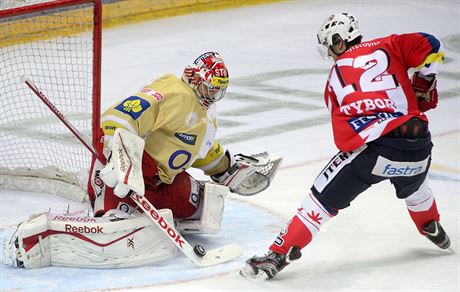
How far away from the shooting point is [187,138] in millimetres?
4273

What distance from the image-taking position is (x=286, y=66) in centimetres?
778

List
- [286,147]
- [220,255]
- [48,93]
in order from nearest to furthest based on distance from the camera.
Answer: [220,255]
[286,147]
[48,93]

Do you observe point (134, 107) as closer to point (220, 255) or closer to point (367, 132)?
point (220, 255)

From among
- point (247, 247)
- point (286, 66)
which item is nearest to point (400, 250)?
point (247, 247)

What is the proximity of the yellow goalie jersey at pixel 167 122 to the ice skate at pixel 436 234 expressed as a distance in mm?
859

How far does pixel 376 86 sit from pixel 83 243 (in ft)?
3.75

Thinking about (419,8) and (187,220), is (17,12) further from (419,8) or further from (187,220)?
(419,8)

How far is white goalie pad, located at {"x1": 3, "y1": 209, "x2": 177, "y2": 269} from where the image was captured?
4105 millimetres

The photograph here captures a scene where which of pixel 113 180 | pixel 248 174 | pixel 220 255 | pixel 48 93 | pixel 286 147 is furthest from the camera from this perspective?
pixel 48 93

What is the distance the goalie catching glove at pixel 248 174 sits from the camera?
15.5 ft

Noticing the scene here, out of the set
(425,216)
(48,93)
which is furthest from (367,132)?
(48,93)

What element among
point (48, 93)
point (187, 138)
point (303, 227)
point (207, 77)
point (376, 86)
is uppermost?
point (376, 86)

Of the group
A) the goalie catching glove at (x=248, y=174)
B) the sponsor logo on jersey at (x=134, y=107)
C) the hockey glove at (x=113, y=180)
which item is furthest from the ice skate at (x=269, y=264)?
the goalie catching glove at (x=248, y=174)

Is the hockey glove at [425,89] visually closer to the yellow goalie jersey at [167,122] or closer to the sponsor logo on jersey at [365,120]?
the sponsor logo on jersey at [365,120]
